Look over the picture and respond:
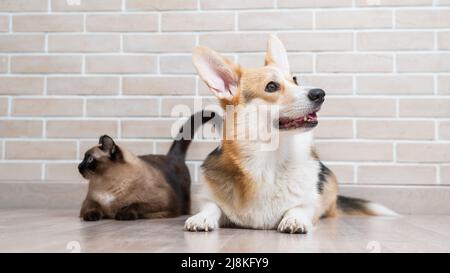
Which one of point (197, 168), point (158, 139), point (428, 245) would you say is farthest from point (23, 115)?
point (428, 245)

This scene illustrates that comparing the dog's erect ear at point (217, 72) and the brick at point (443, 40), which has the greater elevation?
the brick at point (443, 40)

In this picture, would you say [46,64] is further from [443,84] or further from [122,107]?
[443,84]

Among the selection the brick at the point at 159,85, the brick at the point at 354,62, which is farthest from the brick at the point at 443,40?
the brick at the point at 159,85

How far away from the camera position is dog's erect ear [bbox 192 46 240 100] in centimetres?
194

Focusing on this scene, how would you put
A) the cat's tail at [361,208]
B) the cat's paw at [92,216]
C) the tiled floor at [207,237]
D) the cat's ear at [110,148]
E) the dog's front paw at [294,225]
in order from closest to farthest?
the tiled floor at [207,237], the dog's front paw at [294,225], the cat's paw at [92,216], the cat's ear at [110,148], the cat's tail at [361,208]

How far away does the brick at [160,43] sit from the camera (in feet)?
8.88

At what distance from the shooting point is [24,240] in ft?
4.94

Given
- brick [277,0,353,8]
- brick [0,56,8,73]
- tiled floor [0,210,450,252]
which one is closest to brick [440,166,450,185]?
tiled floor [0,210,450,252]

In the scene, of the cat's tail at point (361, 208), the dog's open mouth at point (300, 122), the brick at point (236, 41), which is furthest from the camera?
the brick at point (236, 41)

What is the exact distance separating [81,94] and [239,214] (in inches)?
51.8

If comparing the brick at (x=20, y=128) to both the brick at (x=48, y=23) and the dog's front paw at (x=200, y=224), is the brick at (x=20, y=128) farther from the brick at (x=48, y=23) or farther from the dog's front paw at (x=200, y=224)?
the dog's front paw at (x=200, y=224)

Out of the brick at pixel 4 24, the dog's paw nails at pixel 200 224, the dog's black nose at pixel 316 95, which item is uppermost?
the brick at pixel 4 24

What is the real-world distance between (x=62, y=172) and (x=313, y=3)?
1.62 meters

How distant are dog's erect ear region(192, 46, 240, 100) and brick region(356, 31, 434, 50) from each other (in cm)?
94
